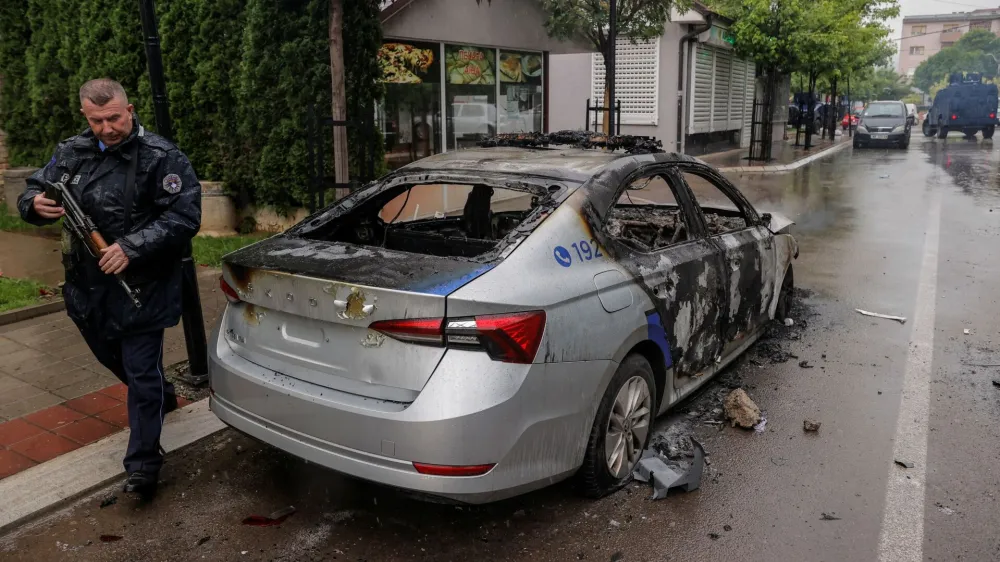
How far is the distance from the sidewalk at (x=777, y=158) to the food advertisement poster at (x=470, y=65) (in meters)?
9.01

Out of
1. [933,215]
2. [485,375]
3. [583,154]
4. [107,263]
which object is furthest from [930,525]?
[933,215]

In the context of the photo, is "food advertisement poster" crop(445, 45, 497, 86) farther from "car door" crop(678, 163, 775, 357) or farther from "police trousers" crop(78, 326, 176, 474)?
"police trousers" crop(78, 326, 176, 474)

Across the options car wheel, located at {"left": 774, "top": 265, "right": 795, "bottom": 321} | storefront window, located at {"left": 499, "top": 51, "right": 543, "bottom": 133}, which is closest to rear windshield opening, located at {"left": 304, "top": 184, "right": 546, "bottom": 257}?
car wheel, located at {"left": 774, "top": 265, "right": 795, "bottom": 321}

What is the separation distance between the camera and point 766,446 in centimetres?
423

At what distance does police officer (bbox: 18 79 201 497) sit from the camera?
137 inches

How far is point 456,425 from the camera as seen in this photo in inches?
113

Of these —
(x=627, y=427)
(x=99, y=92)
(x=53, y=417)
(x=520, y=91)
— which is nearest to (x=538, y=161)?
(x=627, y=427)

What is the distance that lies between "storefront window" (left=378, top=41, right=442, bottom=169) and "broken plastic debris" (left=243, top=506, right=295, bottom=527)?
7.96m

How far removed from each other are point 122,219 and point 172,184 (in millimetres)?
265

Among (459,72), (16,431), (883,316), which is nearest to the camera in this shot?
(16,431)

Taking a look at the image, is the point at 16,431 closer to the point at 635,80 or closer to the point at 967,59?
the point at 635,80

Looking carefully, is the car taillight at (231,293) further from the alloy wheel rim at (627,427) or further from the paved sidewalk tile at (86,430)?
the alloy wheel rim at (627,427)

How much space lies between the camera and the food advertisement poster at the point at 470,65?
12016 millimetres

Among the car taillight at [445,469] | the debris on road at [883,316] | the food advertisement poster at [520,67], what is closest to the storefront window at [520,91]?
the food advertisement poster at [520,67]
